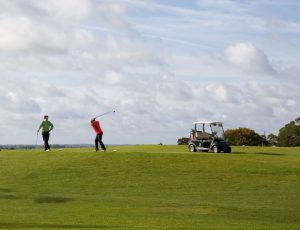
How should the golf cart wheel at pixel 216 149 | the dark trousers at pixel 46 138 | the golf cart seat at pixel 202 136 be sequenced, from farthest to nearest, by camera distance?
the golf cart seat at pixel 202 136 < the golf cart wheel at pixel 216 149 < the dark trousers at pixel 46 138

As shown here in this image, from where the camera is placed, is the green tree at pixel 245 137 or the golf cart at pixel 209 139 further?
the green tree at pixel 245 137

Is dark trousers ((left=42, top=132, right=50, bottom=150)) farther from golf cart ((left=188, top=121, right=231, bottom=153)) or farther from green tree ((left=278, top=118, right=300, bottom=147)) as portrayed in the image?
green tree ((left=278, top=118, right=300, bottom=147))

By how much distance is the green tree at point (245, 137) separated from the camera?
10769 centimetres

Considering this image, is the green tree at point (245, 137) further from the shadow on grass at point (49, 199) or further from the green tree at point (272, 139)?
the shadow on grass at point (49, 199)

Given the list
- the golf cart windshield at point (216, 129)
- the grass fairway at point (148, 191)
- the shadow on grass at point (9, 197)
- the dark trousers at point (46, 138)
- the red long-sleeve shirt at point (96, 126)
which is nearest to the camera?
the grass fairway at point (148, 191)

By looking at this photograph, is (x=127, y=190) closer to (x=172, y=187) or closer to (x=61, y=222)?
(x=172, y=187)

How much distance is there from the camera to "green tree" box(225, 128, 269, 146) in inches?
4240

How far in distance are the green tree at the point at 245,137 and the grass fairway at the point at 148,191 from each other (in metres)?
60.1

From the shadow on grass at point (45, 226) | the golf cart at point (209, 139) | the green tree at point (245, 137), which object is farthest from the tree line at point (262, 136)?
the shadow on grass at point (45, 226)

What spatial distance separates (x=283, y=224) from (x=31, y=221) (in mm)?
8586

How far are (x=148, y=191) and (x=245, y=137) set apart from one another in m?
78.0

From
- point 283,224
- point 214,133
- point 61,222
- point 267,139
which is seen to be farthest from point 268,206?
point 267,139

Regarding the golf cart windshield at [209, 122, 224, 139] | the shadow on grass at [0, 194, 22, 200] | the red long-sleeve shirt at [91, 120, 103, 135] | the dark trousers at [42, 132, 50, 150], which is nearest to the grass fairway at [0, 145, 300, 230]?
the shadow on grass at [0, 194, 22, 200]

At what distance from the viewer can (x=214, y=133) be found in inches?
1903
